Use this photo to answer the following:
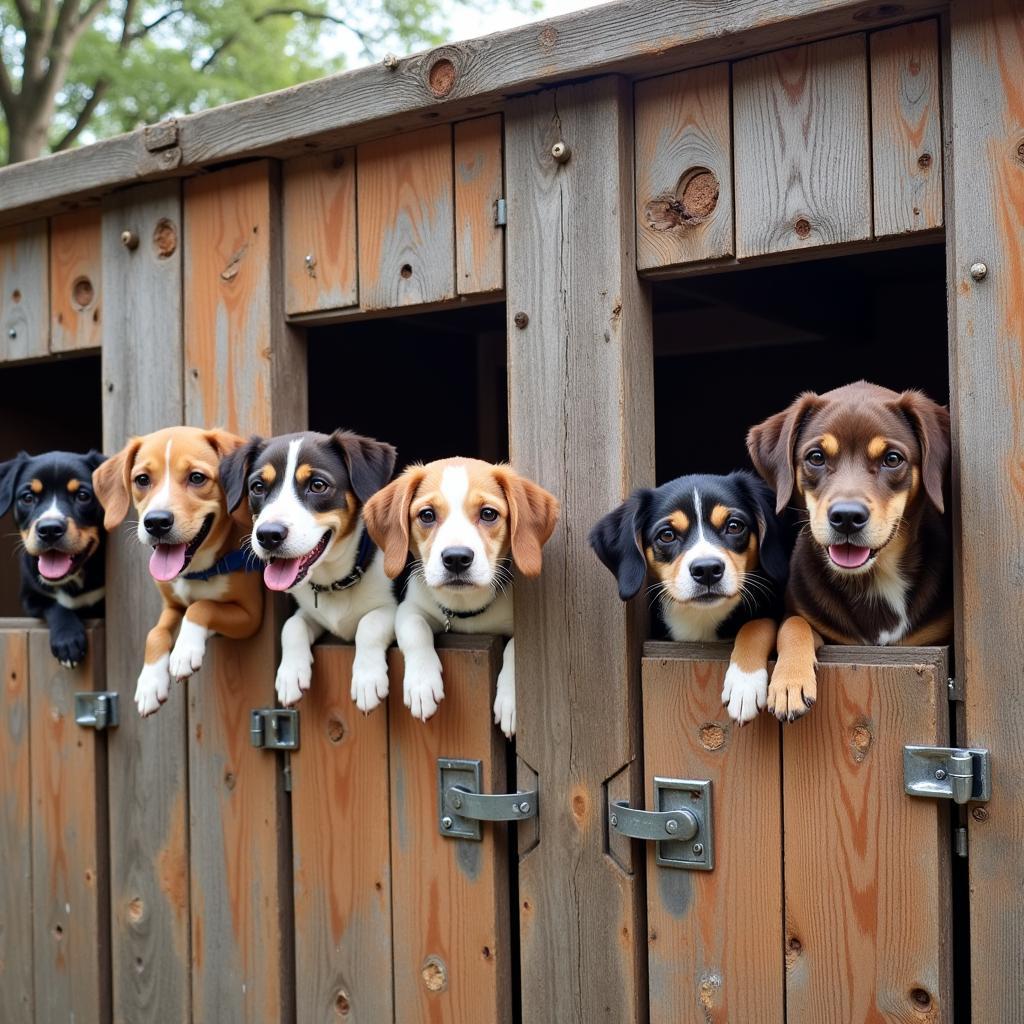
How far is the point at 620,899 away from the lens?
10.6ft

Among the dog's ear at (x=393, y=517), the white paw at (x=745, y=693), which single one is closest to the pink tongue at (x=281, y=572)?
the dog's ear at (x=393, y=517)

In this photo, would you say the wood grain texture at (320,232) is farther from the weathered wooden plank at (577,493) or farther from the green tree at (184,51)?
the green tree at (184,51)

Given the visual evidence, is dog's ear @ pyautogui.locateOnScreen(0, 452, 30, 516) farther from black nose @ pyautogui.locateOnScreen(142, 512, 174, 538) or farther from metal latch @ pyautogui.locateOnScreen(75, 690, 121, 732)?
black nose @ pyautogui.locateOnScreen(142, 512, 174, 538)

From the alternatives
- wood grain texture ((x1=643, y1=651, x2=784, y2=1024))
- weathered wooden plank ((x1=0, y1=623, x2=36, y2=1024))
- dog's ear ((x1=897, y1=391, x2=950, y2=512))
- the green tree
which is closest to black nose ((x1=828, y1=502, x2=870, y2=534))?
dog's ear ((x1=897, y1=391, x2=950, y2=512))

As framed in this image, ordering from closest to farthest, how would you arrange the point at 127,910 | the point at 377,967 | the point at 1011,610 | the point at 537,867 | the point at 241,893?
the point at 1011,610 → the point at 537,867 → the point at 377,967 → the point at 241,893 → the point at 127,910

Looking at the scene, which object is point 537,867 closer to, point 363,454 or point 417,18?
point 363,454

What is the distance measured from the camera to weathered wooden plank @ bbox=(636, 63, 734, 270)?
312cm

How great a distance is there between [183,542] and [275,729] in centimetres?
68

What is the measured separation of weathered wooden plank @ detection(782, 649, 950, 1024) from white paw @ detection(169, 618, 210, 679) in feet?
5.96

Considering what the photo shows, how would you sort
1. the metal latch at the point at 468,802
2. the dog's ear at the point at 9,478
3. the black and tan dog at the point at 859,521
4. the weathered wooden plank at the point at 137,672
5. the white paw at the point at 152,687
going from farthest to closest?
the dog's ear at the point at 9,478 < the weathered wooden plank at the point at 137,672 < the white paw at the point at 152,687 < the metal latch at the point at 468,802 < the black and tan dog at the point at 859,521

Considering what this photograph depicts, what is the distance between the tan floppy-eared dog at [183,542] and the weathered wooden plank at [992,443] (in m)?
2.22

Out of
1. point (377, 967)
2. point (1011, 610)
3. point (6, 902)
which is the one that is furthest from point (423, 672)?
point (6, 902)

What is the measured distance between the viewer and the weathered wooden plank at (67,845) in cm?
429

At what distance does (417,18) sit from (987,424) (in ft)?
47.8
